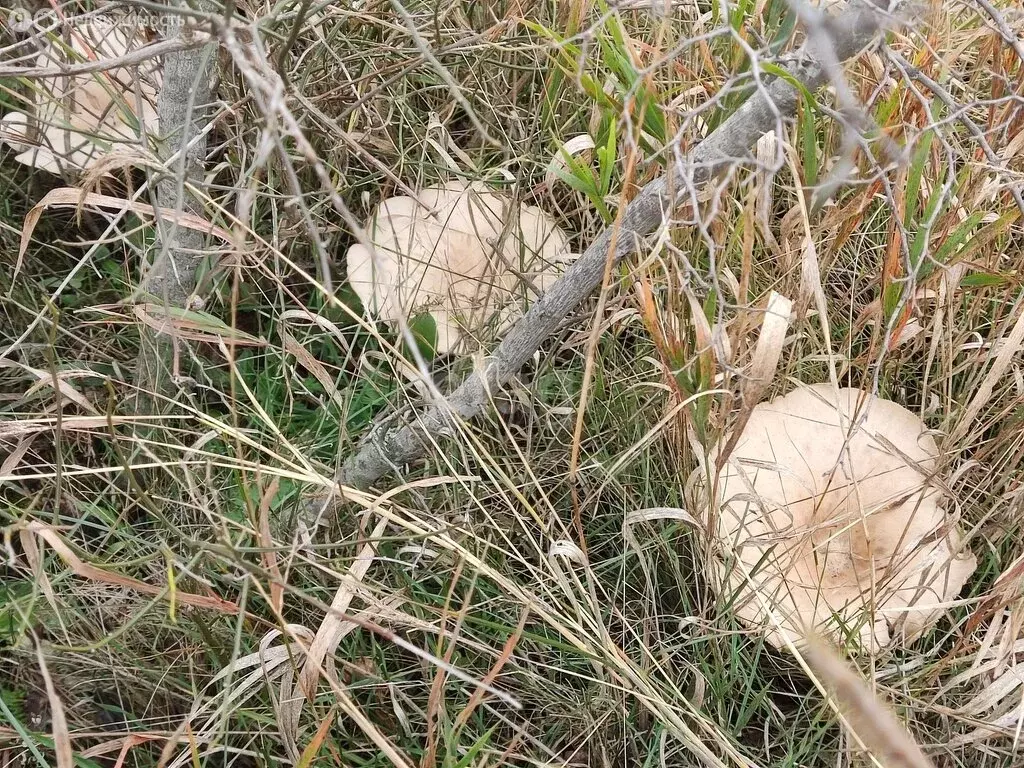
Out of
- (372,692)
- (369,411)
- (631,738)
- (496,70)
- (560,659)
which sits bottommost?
(631,738)

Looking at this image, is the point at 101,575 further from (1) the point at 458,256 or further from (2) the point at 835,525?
(2) the point at 835,525

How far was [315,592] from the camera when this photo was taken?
1.04m

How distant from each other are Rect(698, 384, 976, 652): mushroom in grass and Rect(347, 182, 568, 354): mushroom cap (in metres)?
0.39

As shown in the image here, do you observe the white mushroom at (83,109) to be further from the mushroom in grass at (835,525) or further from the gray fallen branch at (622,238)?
the mushroom in grass at (835,525)

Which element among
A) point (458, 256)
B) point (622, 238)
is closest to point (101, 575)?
point (622, 238)

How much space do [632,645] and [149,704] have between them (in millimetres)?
606

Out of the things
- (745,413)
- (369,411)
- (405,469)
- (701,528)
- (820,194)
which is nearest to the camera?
(820,194)

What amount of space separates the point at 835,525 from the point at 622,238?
0.49m

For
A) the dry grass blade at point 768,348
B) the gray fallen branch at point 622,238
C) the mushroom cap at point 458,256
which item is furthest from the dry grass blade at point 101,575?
the dry grass blade at point 768,348

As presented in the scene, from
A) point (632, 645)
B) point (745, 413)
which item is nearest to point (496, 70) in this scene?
point (745, 413)

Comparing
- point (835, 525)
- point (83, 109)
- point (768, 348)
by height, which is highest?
point (83, 109)

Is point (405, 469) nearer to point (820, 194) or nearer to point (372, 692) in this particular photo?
point (372, 692)

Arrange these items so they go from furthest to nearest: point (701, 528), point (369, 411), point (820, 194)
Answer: point (369, 411) < point (701, 528) < point (820, 194)

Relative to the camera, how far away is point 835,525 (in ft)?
3.44
